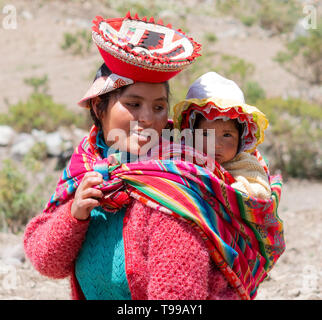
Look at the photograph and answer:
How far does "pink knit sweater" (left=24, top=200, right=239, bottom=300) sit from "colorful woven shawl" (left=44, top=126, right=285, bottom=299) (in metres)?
0.04

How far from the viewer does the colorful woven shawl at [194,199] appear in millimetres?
1656

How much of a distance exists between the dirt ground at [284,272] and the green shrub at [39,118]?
3.54m

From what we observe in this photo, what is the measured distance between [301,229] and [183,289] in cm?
391

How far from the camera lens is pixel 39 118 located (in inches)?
320

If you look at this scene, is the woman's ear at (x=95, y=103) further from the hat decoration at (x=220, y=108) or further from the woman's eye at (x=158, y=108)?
the hat decoration at (x=220, y=108)

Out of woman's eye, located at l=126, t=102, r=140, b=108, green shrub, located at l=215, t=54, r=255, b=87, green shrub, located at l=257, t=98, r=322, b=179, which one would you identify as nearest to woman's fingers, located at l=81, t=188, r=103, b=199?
woman's eye, located at l=126, t=102, r=140, b=108

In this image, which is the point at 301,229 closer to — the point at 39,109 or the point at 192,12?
the point at 39,109

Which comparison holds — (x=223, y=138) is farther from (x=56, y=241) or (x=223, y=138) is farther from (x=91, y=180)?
(x=56, y=241)

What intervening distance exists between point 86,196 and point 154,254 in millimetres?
299

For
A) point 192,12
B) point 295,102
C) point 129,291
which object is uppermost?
point 129,291

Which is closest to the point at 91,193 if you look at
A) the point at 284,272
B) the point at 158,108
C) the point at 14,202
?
the point at 158,108

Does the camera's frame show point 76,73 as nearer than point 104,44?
No

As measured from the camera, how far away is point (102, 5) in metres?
19.5

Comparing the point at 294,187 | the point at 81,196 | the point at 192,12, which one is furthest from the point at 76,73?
the point at 81,196
